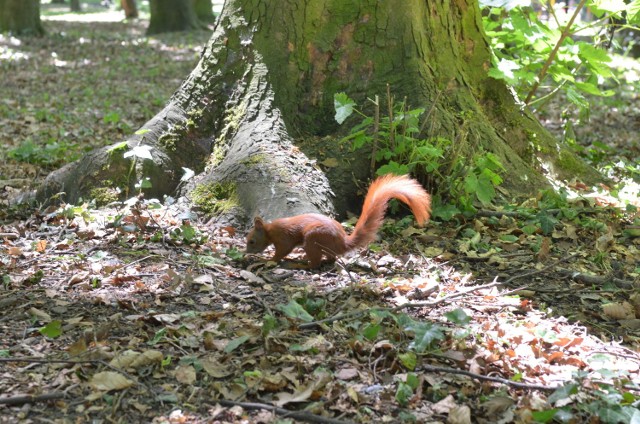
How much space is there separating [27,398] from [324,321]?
4.05 feet

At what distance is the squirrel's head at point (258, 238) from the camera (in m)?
3.82

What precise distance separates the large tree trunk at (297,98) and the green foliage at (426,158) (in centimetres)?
16

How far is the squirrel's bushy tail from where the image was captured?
149 inches

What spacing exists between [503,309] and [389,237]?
1.09m

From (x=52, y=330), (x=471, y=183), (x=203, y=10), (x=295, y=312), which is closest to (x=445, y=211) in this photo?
(x=471, y=183)

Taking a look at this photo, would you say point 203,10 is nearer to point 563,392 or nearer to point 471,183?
point 471,183

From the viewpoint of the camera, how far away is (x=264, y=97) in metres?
4.78

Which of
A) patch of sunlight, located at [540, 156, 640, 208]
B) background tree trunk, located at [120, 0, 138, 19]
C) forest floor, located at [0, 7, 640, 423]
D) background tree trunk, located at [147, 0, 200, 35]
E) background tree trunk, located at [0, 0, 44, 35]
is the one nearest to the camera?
forest floor, located at [0, 7, 640, 423]

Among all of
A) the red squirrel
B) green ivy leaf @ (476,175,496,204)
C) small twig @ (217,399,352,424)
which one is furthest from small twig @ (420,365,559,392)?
green ivy leaf @ (476,175,496,204)

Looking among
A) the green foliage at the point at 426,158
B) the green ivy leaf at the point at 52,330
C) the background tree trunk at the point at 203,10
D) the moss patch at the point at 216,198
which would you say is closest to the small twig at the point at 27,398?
the green ivy leaf at the point at 52,330

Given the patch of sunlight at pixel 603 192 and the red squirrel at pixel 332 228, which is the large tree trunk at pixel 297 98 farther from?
the red squirrel at pixel 332 228

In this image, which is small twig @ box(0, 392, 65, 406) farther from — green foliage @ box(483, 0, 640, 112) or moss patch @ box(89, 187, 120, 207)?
green foliage @ box(483, 0, 640, 112)

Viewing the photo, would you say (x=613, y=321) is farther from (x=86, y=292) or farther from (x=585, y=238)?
(x=86, y=292)

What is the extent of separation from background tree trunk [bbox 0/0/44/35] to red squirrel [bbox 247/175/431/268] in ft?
41.8
